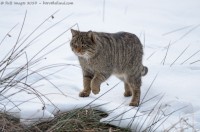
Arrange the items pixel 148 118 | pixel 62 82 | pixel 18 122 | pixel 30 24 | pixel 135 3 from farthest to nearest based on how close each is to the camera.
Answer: pixel 135 3 → pixel 30 24 → pixel 62 82 → pixel 148 118 → pixel 18 122

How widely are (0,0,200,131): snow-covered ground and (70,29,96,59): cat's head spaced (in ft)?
0.48

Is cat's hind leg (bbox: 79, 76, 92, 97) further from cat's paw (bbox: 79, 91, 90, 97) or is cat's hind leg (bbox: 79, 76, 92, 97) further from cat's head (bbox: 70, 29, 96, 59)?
cat's head (bbox: 70, 29, 96, 59)

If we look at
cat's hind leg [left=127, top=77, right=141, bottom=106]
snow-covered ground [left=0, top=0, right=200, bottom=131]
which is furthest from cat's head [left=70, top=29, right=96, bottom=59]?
cat's hind leg [left=127, top=77, right=141, bottom=106]

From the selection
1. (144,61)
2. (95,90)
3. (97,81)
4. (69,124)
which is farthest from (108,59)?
(69,124)

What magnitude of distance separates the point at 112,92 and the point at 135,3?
439 cm

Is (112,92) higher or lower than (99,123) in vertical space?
lower

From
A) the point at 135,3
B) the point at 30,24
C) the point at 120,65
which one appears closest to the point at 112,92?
the point at 120,65

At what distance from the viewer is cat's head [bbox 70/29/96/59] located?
4.53 metres

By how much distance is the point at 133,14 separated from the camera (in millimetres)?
8180

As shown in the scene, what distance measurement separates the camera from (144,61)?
5883 millimetres

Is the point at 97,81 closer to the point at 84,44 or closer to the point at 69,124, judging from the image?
the point at 84,44

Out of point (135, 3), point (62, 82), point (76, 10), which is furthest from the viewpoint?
point (135, 3)

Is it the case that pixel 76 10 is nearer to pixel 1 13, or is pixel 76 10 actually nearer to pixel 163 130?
pixel 1 13

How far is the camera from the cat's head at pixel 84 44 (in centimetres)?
453
